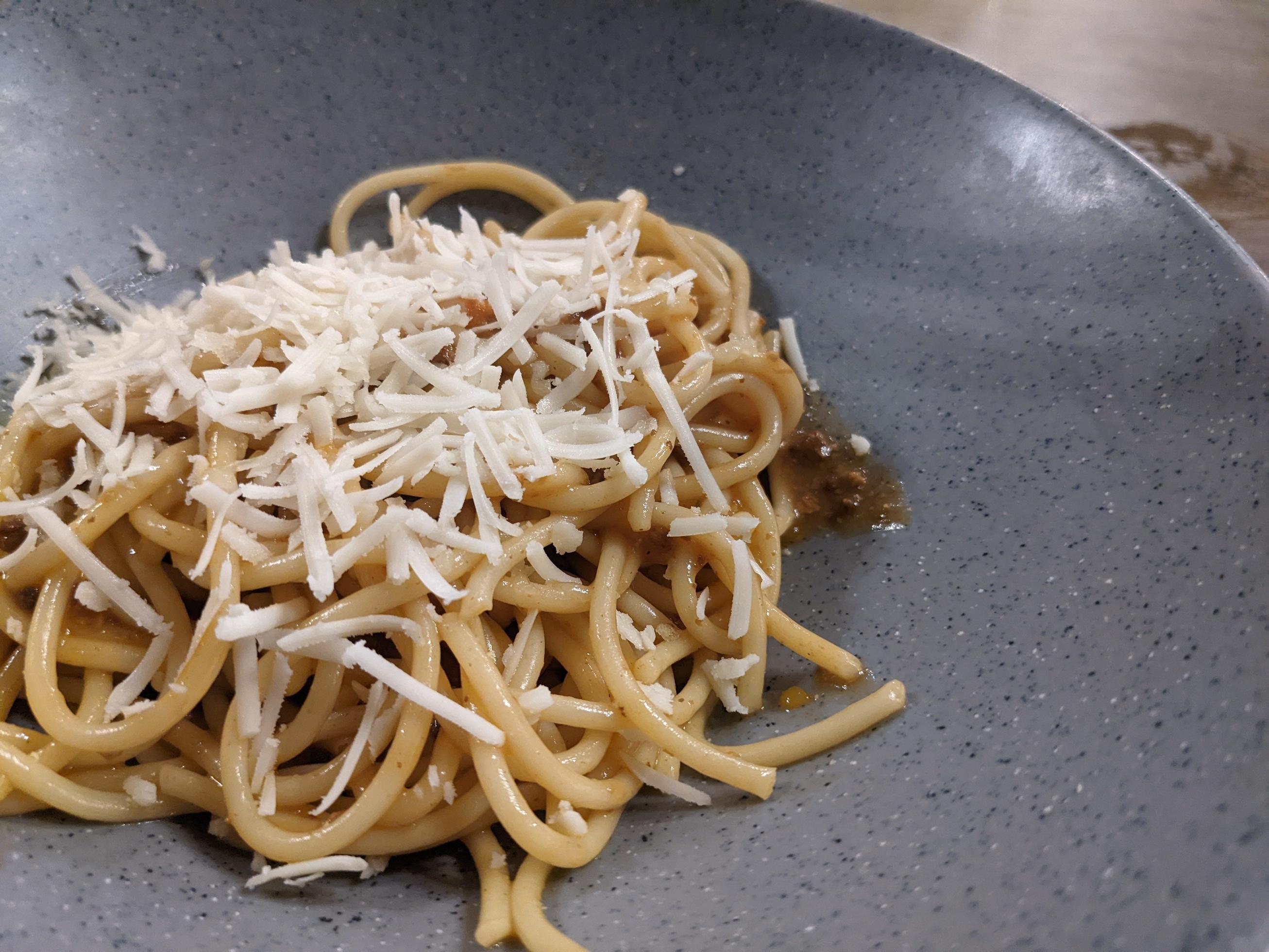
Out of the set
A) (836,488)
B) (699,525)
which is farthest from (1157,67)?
(699,525)

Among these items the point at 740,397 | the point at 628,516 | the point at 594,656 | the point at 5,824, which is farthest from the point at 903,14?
the point at 5,824

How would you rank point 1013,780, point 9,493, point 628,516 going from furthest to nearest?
1. point 628,516
2. point 9,493
3. point 1013,780

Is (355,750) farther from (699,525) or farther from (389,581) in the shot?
(699,525)

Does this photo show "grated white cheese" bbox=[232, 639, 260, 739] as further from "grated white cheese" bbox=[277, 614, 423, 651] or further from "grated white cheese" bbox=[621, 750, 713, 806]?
"grated white cheese" bbox=[621, 750, 713, 806]

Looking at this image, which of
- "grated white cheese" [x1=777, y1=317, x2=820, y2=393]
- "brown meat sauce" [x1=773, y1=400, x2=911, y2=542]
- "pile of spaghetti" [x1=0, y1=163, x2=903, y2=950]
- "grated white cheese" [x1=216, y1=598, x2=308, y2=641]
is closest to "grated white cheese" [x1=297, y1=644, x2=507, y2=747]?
"pile of spaghetti" [x1=0, y1=163, x2=903, y2=950]

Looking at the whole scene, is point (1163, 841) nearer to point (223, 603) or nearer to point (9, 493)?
point (223, 603)

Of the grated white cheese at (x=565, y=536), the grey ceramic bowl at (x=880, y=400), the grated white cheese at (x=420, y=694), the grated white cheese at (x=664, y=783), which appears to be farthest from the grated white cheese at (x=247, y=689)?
the grated white cheese at (x=664, y=783)
